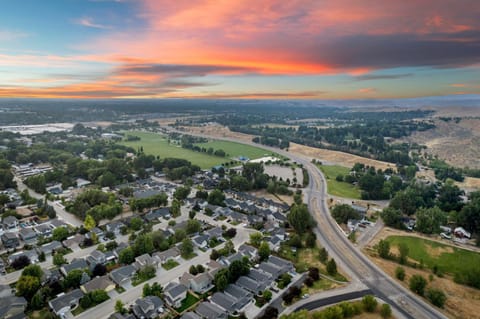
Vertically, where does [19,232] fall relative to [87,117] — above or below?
below

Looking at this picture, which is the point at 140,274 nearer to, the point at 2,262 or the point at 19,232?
the point at 2,262

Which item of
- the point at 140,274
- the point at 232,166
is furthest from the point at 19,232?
the point at 232,166

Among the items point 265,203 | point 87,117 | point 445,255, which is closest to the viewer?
point 445,255

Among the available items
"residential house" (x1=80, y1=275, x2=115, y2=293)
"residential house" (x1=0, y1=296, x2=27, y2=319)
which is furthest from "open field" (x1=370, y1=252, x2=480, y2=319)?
"residential house" (x1=0, y1=296, x2=27, y2=319)

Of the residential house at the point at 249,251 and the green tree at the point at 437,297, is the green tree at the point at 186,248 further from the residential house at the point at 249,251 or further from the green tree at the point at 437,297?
the green tree at the point at 437,297

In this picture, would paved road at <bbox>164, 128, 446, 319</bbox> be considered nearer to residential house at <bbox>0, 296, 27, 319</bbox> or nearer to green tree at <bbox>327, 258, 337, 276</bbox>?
green tree at <bbox>327, 258, 337, 276</bbox>

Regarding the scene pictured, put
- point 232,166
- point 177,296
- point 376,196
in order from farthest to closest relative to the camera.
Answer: point 232,166
point 376,196
point 177,296

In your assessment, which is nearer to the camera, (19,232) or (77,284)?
(77,284)
